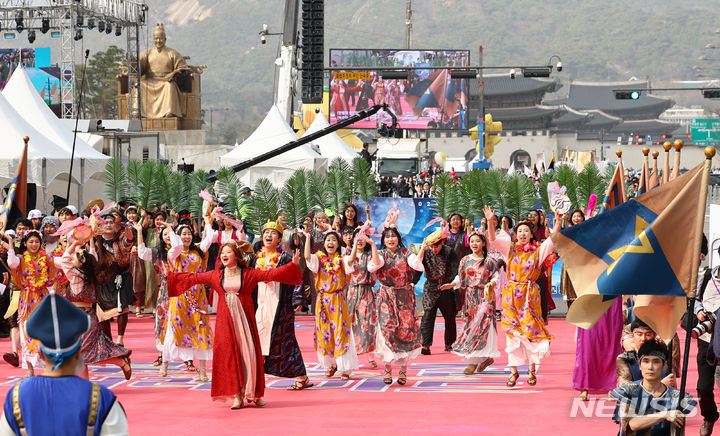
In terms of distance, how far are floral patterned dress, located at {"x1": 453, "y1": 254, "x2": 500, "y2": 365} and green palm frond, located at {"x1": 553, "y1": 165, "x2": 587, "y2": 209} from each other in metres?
7.35

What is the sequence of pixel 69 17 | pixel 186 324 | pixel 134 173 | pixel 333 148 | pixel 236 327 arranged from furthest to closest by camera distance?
pixel 69 17 < pixel 333 148 < pixel 134 173 < pixel 186 324 < pixel 236 327

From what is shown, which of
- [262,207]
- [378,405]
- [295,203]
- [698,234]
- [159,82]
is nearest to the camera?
[698,234]

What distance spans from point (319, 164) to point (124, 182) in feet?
30.6

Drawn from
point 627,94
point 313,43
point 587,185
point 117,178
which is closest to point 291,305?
point 587,185

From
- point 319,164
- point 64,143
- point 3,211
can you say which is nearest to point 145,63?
point 319,164

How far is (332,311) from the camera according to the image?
10828mm

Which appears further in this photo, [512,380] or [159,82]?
[159,82]

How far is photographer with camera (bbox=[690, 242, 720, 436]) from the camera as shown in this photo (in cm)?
812

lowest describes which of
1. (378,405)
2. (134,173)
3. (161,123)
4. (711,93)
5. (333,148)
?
(378,405)

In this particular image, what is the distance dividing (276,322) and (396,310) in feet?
4.24

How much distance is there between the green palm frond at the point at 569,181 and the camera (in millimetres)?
18625

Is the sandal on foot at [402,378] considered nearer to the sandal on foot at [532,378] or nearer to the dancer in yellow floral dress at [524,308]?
the dancer in yellow floral dress at [524,308]

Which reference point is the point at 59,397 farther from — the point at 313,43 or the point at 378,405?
the point at 313,43

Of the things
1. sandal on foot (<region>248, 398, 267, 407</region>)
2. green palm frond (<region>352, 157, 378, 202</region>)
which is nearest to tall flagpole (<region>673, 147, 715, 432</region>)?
sandal on foot (<region>248, 398, 267, 407</region>)
